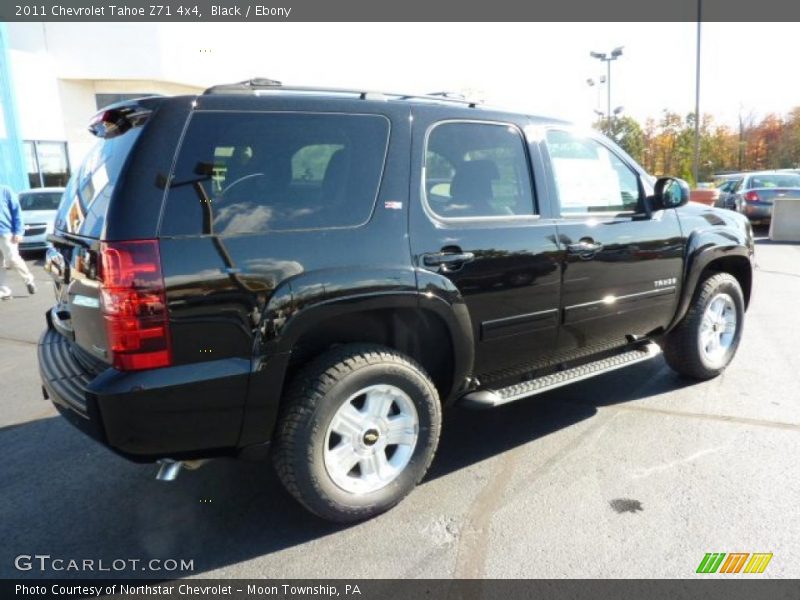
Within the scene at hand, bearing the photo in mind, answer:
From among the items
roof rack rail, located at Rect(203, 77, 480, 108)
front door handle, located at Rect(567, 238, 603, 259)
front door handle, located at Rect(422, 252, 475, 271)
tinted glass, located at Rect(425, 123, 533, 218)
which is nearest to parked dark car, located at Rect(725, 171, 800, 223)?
front door handle, located at Rect(567, 238, 603, 259)

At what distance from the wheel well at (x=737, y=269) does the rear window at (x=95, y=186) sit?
398 cm

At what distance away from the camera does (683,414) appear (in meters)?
3.97

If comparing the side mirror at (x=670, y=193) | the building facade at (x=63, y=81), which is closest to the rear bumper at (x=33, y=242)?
the building facade at (x=63, y=81)

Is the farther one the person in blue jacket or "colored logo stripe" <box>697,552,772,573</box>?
the person in blue jacket

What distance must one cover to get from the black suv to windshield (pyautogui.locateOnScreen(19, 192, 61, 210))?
39.6 feet

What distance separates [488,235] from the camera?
10.2ft

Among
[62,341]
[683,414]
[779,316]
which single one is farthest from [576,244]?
[779,316]

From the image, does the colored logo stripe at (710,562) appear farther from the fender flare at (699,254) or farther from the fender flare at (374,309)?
the fender flare at (699,254)

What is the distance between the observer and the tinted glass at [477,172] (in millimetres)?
3080

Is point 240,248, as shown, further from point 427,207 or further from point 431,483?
point 431,483

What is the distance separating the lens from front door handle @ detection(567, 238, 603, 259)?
343 cm

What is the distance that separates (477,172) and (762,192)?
14.4 m

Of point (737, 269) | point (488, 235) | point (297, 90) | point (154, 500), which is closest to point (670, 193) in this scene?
point (737, 269)

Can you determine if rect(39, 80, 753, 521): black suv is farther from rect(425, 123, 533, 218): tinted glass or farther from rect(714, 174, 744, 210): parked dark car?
rect(714, 174, 744, 210): parked dark car
